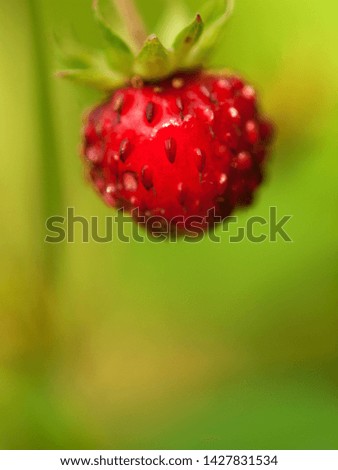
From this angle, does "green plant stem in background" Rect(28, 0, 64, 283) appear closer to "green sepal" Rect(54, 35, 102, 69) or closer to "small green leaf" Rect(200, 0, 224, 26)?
"green sepal" Rect(54, 35, 102, 69)

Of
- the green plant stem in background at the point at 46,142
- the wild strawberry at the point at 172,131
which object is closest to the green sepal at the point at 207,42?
the wild strawberry at the point at 172,131

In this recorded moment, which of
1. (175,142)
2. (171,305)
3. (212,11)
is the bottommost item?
(171,305)

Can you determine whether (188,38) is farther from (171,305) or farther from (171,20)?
(171,305)

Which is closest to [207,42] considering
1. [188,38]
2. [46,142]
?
[188,38]

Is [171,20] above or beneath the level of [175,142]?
above

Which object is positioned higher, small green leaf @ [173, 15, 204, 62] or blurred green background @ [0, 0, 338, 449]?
small green leaf @ [173, 15, 204, 62]

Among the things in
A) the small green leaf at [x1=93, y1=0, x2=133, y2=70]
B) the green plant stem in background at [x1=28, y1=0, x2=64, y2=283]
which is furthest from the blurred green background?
the small green leaf at [x1=93, y1=0, x2=133, y2=70]

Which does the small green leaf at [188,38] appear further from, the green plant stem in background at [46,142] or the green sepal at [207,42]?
the green plant stem in background at [46,142]
